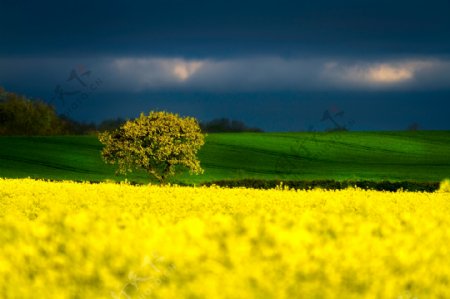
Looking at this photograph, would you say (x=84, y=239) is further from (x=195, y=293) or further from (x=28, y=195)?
(x=28, y=195)

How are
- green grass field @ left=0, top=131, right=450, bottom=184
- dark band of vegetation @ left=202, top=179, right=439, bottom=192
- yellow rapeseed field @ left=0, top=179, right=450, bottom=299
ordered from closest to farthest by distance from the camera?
1. yellow rapeseed field @ left=0, top=179, right=450, bottom=299
2. dark band of vegetation @ left=202, top=179, right=439, bottom=192
3. green grass field @ left=0, top=131, right=450, bottom=184

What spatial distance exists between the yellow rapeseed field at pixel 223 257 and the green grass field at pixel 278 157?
3929cm

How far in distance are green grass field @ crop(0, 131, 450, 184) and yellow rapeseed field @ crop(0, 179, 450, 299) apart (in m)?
39.3

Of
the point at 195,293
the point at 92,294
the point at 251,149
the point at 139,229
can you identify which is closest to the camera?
the point at 195,293

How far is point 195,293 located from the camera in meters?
7.07

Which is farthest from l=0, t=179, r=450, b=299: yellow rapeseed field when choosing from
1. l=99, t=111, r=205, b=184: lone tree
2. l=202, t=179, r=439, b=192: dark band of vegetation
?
l=99, t=111, r=205, b=184: lone tree

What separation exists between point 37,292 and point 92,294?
614 millimetres

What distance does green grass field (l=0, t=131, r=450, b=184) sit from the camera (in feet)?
176

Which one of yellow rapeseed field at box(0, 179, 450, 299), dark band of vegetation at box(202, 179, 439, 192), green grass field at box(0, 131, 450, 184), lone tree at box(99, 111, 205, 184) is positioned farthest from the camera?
green grass field at box(0, 131, 450, 184)

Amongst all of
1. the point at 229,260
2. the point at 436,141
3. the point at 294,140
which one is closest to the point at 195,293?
the point at 229,260

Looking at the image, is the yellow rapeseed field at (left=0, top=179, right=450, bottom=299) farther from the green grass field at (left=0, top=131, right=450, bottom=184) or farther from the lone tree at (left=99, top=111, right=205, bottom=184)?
the green grass field at (left=0, top=131, right=450, bottom=184)

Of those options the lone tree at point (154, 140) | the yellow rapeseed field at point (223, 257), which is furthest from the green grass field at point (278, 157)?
the yellow rapeseed field at point (223, 257)

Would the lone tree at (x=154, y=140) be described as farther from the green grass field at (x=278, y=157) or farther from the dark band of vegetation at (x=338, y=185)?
the green grass field at (x=278, y=157)

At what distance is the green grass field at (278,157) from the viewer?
5366 cm
